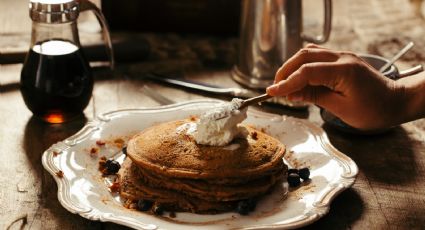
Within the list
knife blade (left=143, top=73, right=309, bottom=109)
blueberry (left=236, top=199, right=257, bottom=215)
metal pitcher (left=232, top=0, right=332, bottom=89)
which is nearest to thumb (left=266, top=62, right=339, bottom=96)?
blueberry (left=236, top=199, right=257, bottom=215)

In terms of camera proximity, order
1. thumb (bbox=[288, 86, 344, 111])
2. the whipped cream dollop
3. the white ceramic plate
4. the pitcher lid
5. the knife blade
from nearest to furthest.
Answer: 1. the white ceramic plate
2. the whipped cream dollop
3. thumb (bbox=[288, 86, 344, 111])
4. the pitcher lid
5. the knife blade

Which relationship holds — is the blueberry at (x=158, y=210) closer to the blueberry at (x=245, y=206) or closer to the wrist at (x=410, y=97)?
the blueberry at (x=245, y=206)

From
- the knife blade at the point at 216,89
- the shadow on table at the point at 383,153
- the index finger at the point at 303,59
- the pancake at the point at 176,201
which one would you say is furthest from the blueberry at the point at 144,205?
the knife blade at the point at 216,89

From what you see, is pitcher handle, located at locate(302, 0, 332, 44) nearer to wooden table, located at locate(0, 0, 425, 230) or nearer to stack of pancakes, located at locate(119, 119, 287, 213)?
wooden table, located at locate(0, 0, 425, 230)

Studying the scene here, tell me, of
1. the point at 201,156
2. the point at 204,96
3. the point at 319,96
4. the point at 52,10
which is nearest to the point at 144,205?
the point at 201,156

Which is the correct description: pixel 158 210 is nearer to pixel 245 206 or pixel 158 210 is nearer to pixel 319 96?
pixel 245 206
